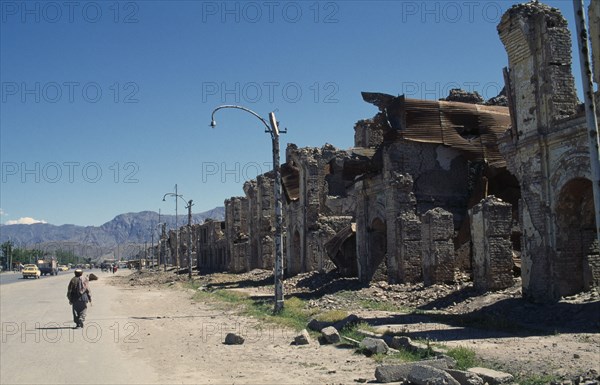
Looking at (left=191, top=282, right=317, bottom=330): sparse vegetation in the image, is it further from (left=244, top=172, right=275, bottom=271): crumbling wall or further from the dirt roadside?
(left=244, top=172, right=275, bottom=271): crumbling wall

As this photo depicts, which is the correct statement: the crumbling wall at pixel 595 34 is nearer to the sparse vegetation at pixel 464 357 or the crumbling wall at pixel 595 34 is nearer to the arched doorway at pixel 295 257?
the sparse vegetation at pixel 464 357

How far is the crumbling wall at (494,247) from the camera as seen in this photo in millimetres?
18797

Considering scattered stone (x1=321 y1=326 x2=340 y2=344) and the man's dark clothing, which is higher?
the man's dark clothing

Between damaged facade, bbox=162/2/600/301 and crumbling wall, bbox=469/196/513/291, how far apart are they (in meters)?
0.04

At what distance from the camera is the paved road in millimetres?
9805

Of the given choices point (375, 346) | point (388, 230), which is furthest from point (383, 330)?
point (388, 230)

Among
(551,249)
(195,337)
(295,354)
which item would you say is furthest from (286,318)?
(551,249)

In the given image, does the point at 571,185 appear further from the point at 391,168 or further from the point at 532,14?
the point at 391,168

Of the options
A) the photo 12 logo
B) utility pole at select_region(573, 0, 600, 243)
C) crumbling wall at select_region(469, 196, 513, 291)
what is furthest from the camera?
crumbling wall at select_region(469, 196, 513, 291)

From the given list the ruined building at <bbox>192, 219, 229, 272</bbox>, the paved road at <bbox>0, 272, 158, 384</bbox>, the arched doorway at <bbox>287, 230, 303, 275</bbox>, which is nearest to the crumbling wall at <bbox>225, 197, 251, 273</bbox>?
the ruined building at <bbox>192, 219, 229, 272</bbox>

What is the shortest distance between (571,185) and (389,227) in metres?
9.98

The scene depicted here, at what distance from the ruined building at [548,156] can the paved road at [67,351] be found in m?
11.3

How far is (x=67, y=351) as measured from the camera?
12.5 m

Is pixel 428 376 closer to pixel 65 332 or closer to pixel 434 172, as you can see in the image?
pixel 65 332
